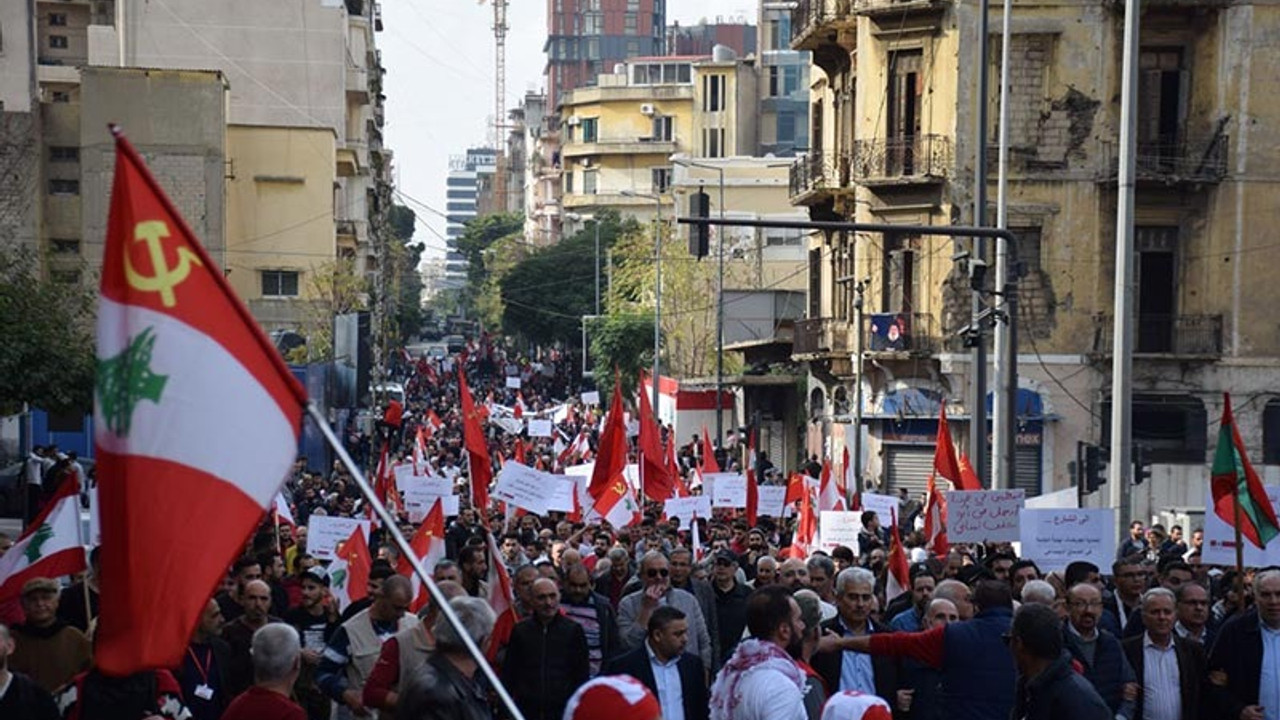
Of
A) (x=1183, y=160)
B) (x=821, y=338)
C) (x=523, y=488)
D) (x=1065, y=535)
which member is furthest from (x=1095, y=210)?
(x=1065, y=535)

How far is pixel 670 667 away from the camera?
9766 mm

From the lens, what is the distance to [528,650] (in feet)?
36.3

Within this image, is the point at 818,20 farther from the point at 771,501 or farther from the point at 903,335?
the point at 771,501

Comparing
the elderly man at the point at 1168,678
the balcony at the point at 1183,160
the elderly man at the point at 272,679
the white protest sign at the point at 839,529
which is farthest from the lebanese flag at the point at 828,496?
the elderly man at the point at 272,679

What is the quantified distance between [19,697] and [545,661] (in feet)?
10.3

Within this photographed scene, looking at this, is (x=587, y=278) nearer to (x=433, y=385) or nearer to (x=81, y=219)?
(x=433, y=385)

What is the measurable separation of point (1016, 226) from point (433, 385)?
198 feet

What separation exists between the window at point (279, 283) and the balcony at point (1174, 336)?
33.9 meters

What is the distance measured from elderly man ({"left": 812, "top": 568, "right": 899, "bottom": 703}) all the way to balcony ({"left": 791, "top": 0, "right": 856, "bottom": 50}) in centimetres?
3284

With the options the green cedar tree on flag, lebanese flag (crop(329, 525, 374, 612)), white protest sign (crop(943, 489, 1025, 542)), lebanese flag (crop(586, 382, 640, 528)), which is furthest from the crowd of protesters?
lebanese flag (crop(586, 382, 640, 528))

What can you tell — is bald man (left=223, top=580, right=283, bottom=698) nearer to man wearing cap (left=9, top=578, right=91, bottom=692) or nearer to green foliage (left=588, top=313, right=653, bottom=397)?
man wearing cap (left=9, top=578, right=91, bottom=692)

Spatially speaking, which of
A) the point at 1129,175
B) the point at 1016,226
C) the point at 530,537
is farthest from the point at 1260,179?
the point at 530,537

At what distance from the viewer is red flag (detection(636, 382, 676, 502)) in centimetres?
2553

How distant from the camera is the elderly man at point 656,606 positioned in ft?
40.3
